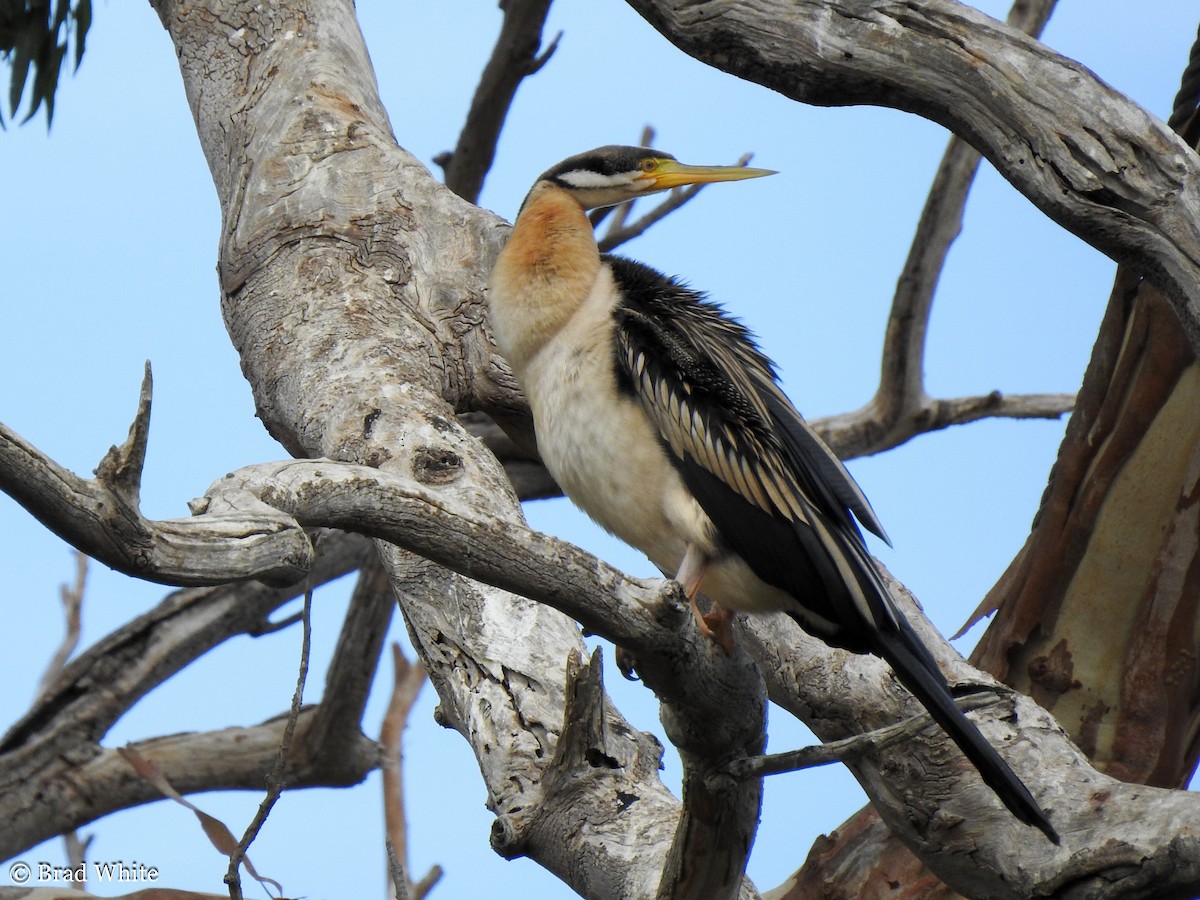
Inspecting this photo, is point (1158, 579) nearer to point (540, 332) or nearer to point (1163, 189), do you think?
point (1163, 189)

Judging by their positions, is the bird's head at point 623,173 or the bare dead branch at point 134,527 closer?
the bare dead branch at point 134,527

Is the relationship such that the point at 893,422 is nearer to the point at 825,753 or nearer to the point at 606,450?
the point at 606,450

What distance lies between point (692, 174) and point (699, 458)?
120 cm

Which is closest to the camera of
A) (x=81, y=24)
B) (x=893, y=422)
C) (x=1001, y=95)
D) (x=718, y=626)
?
(x=718, y=626)

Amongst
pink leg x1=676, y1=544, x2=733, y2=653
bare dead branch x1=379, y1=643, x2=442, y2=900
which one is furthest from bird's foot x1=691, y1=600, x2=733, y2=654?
bare dead branch x1=379, y1=643, x2=442, y2=900

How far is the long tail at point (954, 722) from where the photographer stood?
229cm

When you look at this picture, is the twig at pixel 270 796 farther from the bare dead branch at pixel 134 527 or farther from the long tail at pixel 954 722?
the long tail at pixel 954 722

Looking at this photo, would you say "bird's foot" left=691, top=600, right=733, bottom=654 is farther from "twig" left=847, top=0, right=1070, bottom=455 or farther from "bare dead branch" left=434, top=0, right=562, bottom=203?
"bare dead branch" left=434, top=0, right=562, bottom=203

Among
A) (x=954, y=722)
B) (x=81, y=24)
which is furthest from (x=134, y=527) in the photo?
(x=81, y=24)

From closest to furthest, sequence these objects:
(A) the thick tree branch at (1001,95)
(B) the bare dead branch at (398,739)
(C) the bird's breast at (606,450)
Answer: (A) the thick tree branch at (1001,95) → (C) the bird's breast at (606,450) → (B) the bare dead branch at (398,739)

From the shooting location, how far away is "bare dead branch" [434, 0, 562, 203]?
634 centimetres

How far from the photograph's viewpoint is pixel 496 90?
256 inches

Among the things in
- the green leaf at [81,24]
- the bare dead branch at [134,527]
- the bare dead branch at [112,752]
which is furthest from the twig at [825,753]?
the green leaf at [81,24]

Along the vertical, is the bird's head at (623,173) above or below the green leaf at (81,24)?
below
